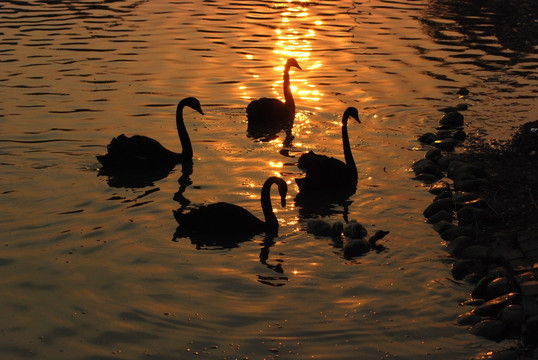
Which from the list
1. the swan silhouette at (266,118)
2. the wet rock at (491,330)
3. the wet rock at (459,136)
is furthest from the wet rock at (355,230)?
the swan silhouette at (266,118)

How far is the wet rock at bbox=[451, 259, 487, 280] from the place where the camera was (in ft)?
36.8

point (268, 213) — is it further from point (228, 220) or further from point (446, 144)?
point (446, 144)

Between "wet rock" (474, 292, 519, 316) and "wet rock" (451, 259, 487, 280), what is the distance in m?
1.11

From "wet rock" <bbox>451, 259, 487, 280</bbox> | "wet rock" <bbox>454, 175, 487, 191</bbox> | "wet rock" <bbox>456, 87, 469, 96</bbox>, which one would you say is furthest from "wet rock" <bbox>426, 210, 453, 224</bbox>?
"wet rock" <bbox>456, 87, 469, 96</bbox>

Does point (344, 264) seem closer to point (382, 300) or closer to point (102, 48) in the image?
point (382, 300)

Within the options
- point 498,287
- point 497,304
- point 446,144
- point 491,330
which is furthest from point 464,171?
point 491,330

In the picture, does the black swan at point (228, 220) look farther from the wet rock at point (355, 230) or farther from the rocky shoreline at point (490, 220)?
the rocky shoreline at point (490, 220)

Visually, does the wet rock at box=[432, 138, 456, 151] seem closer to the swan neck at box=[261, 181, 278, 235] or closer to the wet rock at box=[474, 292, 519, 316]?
the swan neck at box=[261, 181, 278, 235]

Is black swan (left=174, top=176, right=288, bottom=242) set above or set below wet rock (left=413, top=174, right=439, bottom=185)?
above

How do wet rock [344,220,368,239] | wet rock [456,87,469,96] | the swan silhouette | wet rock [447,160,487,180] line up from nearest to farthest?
wet rock [344,220,368,239], wet rock [447,160,487,180], the swan silhouette, wet rock [456,87,469,96]

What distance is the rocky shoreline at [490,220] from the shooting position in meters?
9.70

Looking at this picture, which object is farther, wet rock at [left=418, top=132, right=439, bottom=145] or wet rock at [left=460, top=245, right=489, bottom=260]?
wet rock at [left=418, top=132, right=439, bottom=145]

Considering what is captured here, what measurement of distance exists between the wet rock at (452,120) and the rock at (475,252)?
7.26m

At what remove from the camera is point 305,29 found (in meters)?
30.1
